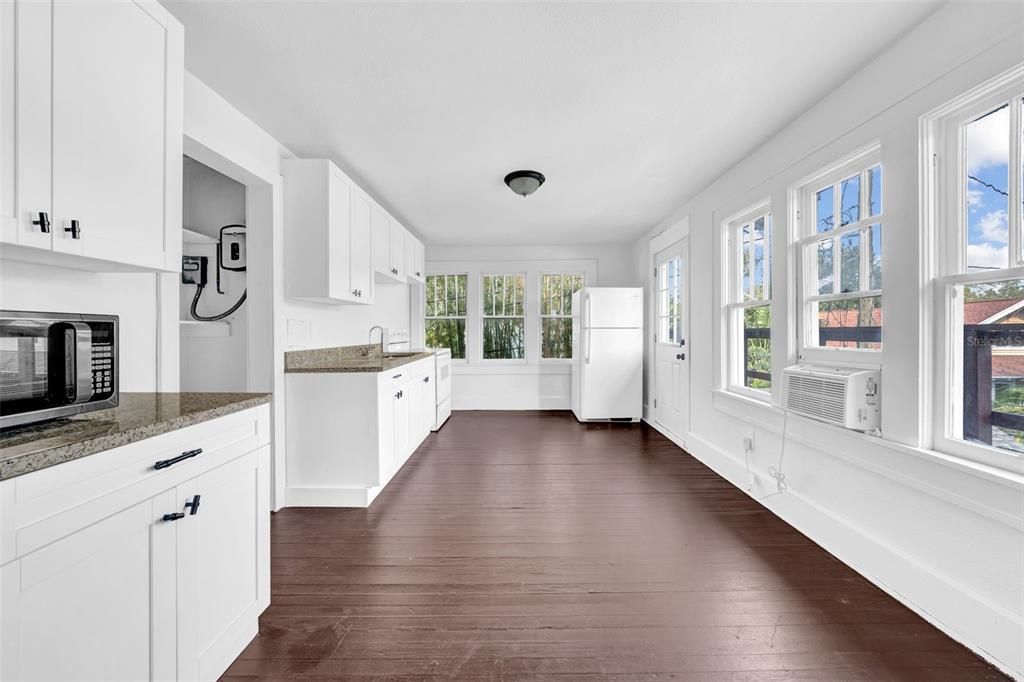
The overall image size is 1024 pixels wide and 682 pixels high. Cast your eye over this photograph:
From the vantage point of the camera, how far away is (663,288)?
5.16 meters

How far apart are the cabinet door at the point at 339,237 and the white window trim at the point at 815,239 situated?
2924mm

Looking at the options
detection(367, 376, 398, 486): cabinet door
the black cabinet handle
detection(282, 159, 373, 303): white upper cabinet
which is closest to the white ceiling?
detection(282, 159, 373, 303): white upper cabinet

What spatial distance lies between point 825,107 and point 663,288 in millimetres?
2899

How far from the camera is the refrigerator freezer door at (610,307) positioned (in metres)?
5.35

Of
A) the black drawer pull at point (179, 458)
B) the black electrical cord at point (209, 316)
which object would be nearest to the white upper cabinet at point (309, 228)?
the black electrical cord at point (209, 316)

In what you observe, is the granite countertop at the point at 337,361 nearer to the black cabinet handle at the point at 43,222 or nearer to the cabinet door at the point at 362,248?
the cabinet door at the point at 362,248

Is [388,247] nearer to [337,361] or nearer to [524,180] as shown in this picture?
[337,361]

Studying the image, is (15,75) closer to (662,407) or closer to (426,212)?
(426,212)

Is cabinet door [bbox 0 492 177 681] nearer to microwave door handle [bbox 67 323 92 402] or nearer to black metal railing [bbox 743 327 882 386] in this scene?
microwave door handle [bbox 67 323 92 402]

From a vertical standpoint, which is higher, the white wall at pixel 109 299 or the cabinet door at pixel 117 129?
the cabinet door at pixel 117 129

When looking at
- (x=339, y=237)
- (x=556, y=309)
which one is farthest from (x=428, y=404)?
(x=556, y=309)

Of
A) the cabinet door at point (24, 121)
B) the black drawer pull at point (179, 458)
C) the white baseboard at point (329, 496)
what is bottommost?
the white baseboard at point (329, 496)

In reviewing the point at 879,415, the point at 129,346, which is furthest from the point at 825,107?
the point at 129,346

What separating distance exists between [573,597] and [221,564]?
1353mm
